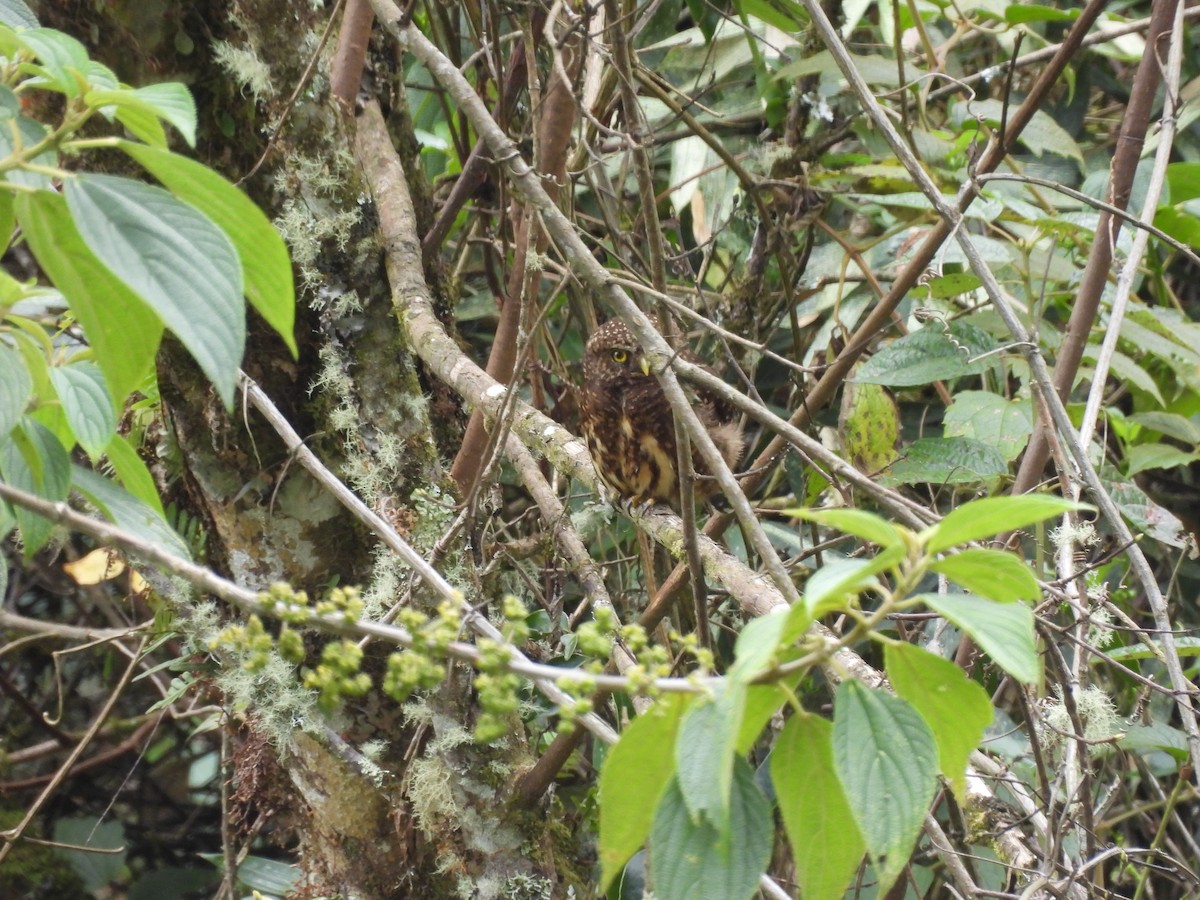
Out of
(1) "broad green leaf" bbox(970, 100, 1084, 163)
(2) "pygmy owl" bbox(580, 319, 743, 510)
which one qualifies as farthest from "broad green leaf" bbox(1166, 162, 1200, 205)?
(2) "pygmy owl" bbox(580, 319, 743, 510)

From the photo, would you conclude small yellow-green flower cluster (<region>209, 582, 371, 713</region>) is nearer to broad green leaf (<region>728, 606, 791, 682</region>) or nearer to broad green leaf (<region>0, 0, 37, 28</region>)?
broad green leaf (<region>728, 606, 791, 682</region>)

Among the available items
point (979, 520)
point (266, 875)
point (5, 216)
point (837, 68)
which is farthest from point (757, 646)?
point (837, 68)

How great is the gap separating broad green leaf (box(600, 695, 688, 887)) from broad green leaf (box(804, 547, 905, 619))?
139 millimetres

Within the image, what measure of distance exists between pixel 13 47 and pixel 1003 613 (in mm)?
856

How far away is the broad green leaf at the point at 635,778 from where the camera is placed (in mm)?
726

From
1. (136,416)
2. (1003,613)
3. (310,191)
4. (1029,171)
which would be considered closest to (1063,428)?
(1003,613)

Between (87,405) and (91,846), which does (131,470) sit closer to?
(87,405)

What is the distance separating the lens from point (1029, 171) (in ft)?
10.4

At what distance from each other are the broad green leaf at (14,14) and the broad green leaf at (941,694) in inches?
39.2

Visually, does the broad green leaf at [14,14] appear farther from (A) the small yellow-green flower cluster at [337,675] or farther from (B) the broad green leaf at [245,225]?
(A) the small yellow-green flower cluster at [337,675]

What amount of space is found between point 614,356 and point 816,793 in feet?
5.80

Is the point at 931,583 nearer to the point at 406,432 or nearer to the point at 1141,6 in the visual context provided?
the point at 406,432

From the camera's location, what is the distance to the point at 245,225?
0.80m

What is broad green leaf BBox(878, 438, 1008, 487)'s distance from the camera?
1.83 metres
